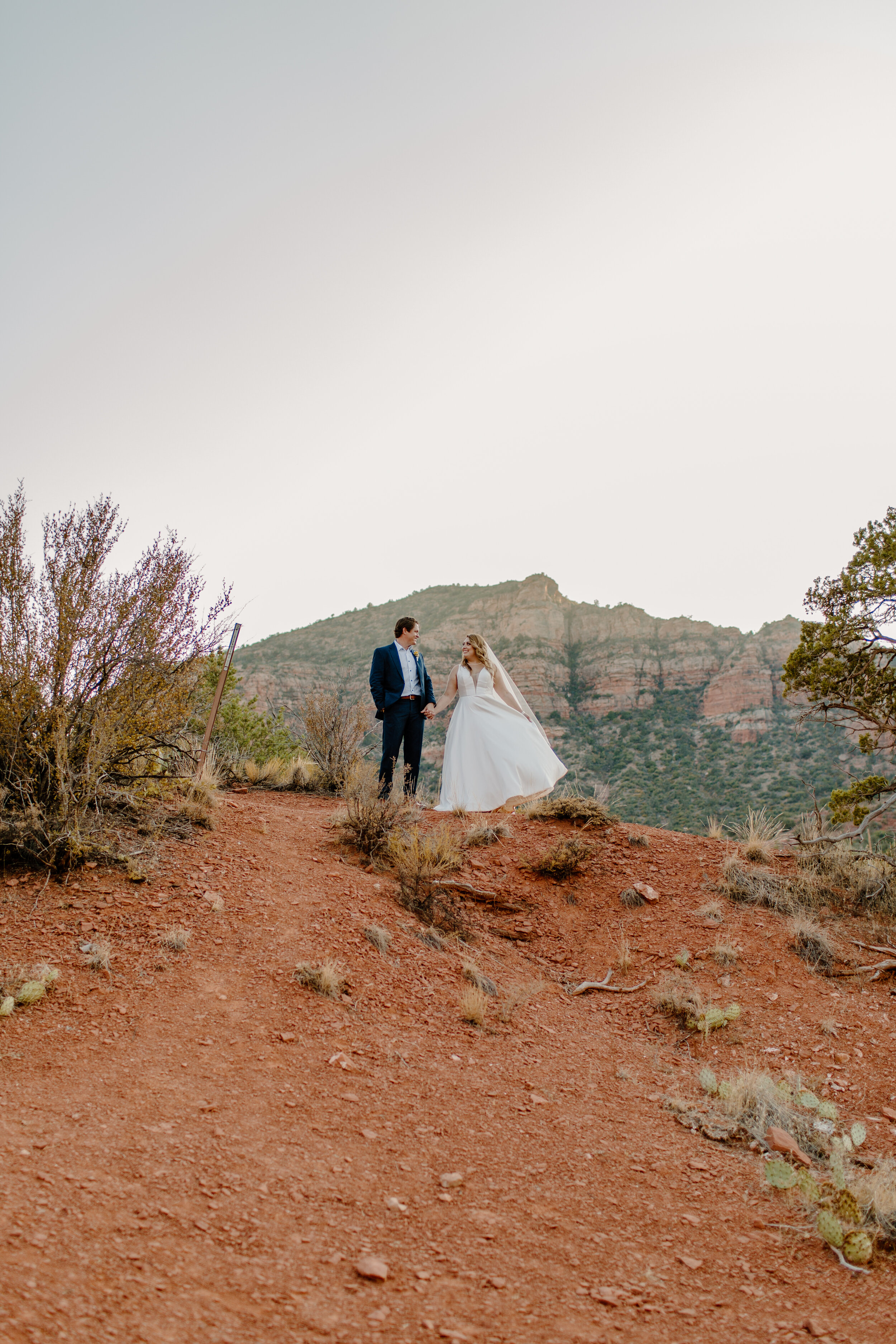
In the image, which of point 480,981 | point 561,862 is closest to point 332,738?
point 561,862

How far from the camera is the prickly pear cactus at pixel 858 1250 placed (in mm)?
2566

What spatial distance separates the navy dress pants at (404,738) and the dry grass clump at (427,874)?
1.57m

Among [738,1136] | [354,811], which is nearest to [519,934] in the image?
[354,811]

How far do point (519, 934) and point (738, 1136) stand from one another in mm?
2559

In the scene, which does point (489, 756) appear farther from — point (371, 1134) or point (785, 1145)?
point (371, 1134)

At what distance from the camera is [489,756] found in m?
8.14

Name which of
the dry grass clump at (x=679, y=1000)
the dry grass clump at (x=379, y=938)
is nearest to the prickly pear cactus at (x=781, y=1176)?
the dry grass clump at (x=679, y=1000)

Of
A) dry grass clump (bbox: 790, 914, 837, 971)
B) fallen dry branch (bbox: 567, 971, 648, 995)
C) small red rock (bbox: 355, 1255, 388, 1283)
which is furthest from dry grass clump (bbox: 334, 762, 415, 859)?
small red rock (bbox: 355, 1255, 388, 1283)

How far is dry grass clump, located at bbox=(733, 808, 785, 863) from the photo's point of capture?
6973 mm

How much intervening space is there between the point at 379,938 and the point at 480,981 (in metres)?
0.69

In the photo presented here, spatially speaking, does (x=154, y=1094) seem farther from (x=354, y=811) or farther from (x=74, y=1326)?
(x=354, y=811)

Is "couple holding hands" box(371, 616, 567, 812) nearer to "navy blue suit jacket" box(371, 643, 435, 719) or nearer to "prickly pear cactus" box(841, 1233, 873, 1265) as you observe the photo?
"navy blue suit jacket" box(371, 643, 435, 719)

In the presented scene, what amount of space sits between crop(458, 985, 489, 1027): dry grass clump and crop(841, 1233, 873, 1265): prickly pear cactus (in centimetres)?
204

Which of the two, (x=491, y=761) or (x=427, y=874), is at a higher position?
(x=491, y=761)
